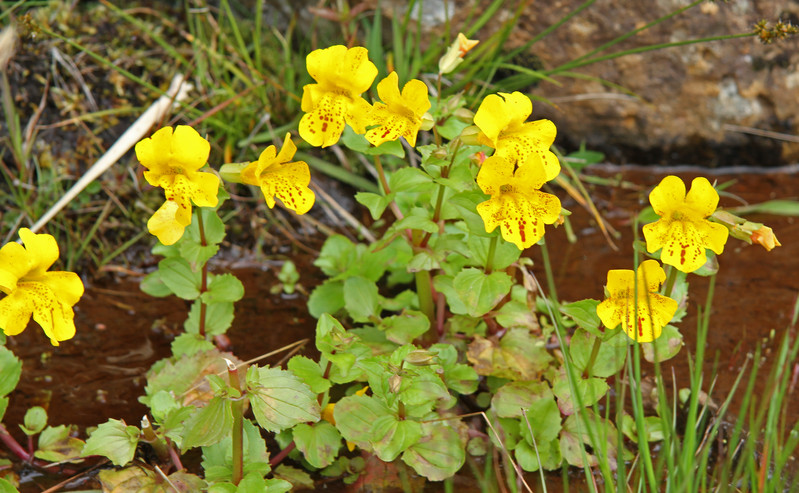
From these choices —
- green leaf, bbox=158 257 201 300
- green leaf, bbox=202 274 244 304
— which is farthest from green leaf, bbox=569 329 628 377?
green leaf, bbox=158 257 201 300

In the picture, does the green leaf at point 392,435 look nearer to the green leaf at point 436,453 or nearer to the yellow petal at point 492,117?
the green leaf at point 436,453

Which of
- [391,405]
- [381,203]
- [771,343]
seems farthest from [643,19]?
[391,405]

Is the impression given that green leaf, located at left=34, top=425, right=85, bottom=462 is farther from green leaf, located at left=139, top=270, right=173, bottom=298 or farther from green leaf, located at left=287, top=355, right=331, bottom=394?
green leaf, located at left=287, top=355, right=331, bottom=394

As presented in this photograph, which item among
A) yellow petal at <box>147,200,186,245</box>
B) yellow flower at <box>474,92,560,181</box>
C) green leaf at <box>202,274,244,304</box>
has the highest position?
yellow flower at <box>474,92,560,181</box>

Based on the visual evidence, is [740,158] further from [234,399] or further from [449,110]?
[234,399]

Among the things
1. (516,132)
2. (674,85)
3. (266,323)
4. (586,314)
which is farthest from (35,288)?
(674,85)

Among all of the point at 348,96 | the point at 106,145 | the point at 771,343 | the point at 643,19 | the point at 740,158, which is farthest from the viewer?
the point at 740,158

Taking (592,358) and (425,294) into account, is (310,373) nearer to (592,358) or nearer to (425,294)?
(425,294)
